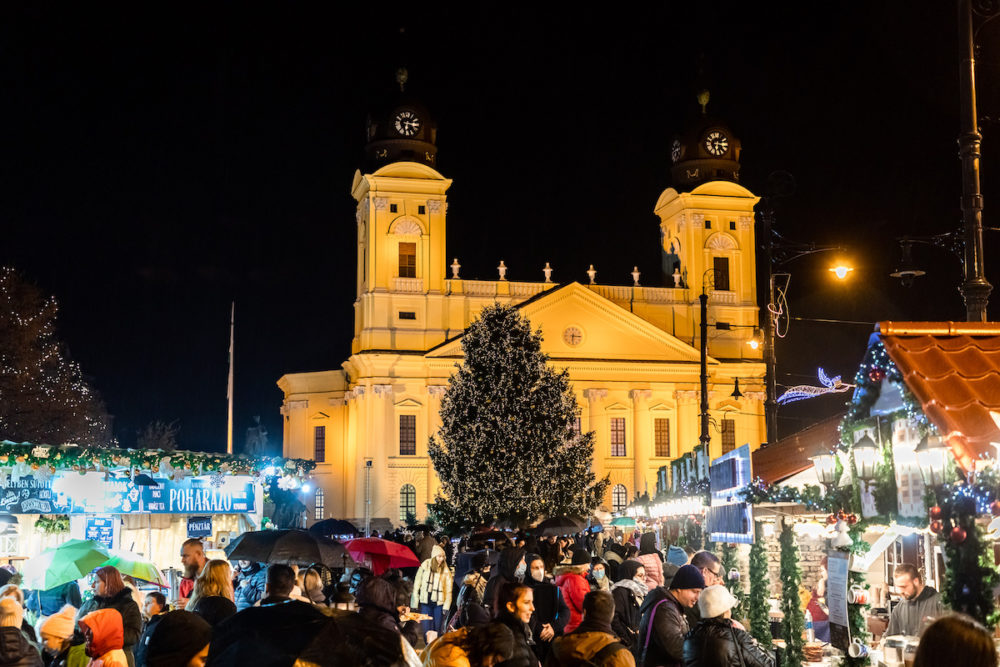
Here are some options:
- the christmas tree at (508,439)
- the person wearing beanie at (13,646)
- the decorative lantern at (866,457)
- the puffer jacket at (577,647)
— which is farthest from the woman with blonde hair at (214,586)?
the christmas tree at (508,439)

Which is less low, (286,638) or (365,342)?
(365,342)

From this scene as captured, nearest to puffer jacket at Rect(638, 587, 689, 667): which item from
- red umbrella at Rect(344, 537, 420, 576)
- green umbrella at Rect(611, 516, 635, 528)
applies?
red umbrella at Rect(344, 537, 420, 576)

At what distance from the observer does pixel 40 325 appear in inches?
1734

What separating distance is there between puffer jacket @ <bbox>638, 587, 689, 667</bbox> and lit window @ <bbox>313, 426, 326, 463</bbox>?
58990mm

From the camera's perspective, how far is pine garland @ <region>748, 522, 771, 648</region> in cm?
1364

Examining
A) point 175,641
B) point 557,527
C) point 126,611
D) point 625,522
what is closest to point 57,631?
point 126,611

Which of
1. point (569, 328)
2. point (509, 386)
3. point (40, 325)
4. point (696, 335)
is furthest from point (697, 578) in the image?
point (696, 335)

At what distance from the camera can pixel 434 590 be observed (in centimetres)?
1576

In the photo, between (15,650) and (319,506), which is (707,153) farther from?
(15,650)

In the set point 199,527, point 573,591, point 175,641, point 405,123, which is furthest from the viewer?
point 405,123

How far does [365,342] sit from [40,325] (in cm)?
2106

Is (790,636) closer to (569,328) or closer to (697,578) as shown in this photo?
(697,578)

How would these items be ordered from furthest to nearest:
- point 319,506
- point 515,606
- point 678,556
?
point 319,506
point 678,556
point 515,606

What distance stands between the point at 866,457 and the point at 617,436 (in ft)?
183
